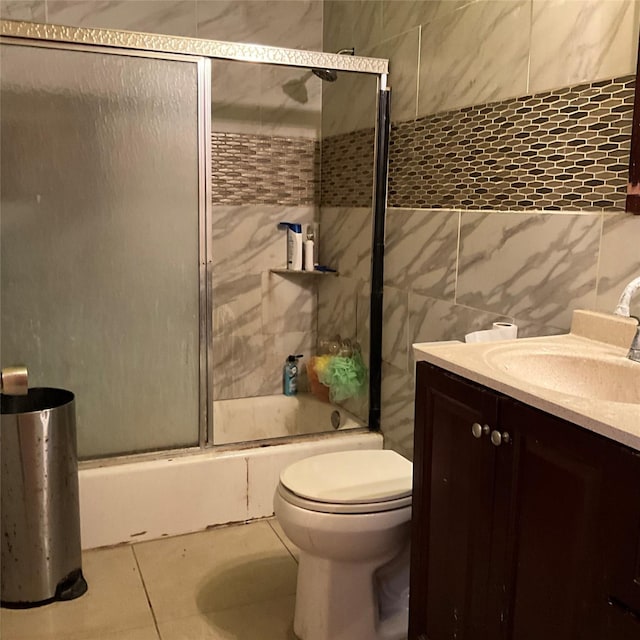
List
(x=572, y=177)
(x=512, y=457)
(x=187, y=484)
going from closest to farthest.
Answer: (x=512, y=457)
(x=572, y=177)
(x=187, y=484)

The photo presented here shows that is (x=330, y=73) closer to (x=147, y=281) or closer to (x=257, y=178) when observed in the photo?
(x=257, y=178)

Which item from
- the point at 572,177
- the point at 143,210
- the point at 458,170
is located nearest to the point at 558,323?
the point at 572,177

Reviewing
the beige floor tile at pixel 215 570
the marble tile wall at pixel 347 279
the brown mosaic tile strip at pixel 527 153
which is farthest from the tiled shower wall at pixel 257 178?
the beige floor tile at pixel 215 570

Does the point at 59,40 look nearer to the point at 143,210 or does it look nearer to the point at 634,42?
the point at 143,210

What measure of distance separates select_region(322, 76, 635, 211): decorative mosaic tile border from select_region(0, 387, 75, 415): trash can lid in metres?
1.39

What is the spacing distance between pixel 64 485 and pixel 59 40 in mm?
1375

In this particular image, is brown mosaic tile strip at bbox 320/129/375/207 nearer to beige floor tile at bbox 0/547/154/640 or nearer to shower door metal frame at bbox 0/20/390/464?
shower door metal frame at bbox 0/20/390/464

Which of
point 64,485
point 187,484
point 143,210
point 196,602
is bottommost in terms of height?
point 196,602

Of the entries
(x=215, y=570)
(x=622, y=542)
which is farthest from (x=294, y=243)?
(x=622, y=542)

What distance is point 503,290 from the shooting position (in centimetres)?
208

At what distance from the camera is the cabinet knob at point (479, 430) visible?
4.50 ft

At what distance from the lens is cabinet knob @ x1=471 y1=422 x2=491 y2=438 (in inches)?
54.0

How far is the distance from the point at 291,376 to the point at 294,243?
0.62m

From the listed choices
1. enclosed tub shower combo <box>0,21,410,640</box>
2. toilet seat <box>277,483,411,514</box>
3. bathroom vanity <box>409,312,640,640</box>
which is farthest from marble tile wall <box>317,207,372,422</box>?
bathroom vanity <box>409,312,640,640</box>
